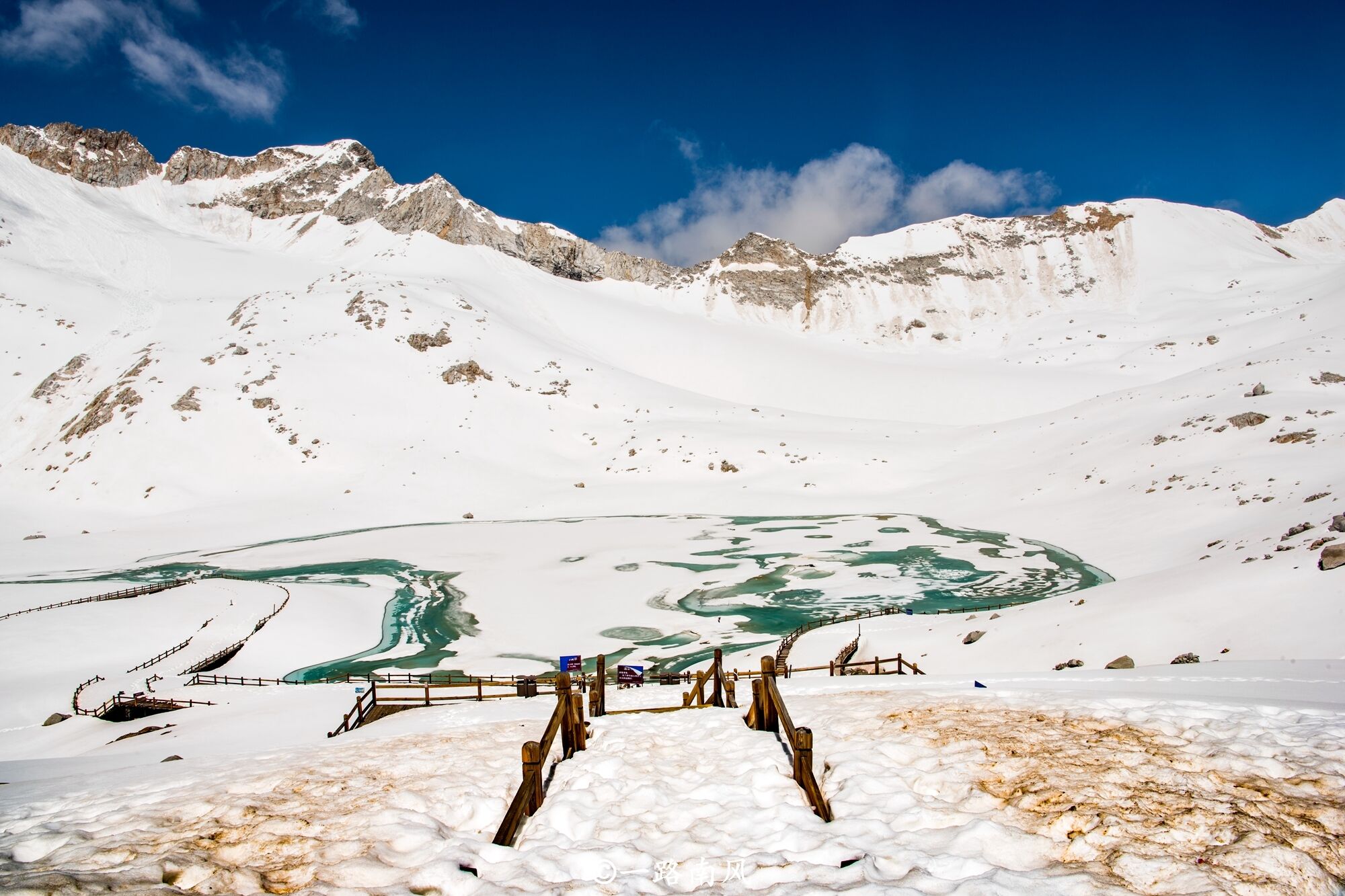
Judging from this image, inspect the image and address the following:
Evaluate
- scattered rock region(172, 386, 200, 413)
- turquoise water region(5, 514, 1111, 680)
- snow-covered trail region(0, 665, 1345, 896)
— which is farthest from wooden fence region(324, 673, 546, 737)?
scattered rock region(172, 386, 200, 413)

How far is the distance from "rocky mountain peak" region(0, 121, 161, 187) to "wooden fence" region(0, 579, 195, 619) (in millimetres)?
130638

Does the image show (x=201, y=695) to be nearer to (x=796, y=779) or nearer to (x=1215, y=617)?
(x=796, y=779)

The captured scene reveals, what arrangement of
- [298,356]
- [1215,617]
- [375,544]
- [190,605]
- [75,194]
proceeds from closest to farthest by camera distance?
[1215,617], [190,605], [375,544], [298,356], [75,194]

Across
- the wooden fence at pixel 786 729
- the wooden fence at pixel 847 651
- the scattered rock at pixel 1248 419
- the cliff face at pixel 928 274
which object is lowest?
the wooden fence at pixel 847 651

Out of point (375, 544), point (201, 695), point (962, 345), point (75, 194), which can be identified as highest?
point (75, 194)

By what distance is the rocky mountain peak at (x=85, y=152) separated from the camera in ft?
400

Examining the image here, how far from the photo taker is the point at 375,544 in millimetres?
47188

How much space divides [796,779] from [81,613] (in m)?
32.8

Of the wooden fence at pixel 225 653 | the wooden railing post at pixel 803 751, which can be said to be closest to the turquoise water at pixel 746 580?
the wooden fence at pixel 225 653

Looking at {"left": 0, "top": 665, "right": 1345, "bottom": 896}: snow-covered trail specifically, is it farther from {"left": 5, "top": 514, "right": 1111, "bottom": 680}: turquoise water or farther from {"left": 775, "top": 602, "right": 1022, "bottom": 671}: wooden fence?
{"left": 5, "top": 514, "right": 1111, "bottom": 680}: turquoise water

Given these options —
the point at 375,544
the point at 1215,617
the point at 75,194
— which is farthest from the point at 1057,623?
the point at 75,194

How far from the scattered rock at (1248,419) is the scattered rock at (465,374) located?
6582 centimetres

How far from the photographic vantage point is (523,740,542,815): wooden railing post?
625 cm

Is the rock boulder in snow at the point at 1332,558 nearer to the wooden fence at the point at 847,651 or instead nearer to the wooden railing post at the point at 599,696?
the wooden fence at the point at 847,651
